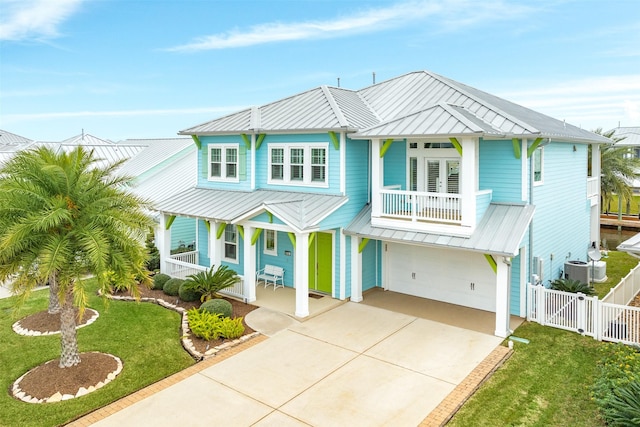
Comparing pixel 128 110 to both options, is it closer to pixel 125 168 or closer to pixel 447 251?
pixel 125 168

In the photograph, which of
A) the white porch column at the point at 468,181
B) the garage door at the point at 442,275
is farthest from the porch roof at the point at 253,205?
the white porch column at the point at 468,181

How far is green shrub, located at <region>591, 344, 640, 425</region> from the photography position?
25.1 feet

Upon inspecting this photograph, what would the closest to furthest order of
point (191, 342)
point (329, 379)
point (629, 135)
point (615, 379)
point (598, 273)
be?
point (615, 379) < point (329, 379) < point (191, 342) < point (598, 273) < point (629, 135)

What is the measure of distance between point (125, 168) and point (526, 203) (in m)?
23.8

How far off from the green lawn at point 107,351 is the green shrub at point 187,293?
0.75 m

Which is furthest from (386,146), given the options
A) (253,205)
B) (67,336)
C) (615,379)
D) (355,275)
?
(67,336)

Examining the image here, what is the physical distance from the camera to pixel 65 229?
31.1ft

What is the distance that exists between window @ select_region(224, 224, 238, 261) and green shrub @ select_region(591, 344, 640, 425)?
1232cm

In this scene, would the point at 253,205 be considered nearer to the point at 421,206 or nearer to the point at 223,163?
the point at 223,163

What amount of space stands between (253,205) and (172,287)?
13.2 feet

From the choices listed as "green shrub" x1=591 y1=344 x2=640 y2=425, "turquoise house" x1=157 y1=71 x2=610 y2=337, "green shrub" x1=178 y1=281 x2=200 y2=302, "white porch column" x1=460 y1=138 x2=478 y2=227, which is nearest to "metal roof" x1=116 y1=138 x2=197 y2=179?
"turquoise house" x1=157 y1=71 x2=610 y2=337

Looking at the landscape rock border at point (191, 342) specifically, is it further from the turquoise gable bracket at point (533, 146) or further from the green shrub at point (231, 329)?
the turquoise gable bracket at point (533, 146)

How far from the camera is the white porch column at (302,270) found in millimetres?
13430

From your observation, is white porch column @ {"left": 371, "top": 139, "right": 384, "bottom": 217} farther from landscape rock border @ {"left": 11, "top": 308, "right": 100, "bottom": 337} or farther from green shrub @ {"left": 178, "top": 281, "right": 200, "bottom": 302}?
landscape rock border @ {"left": 11, "top": 308, "right": 100, "bottom": 337}
